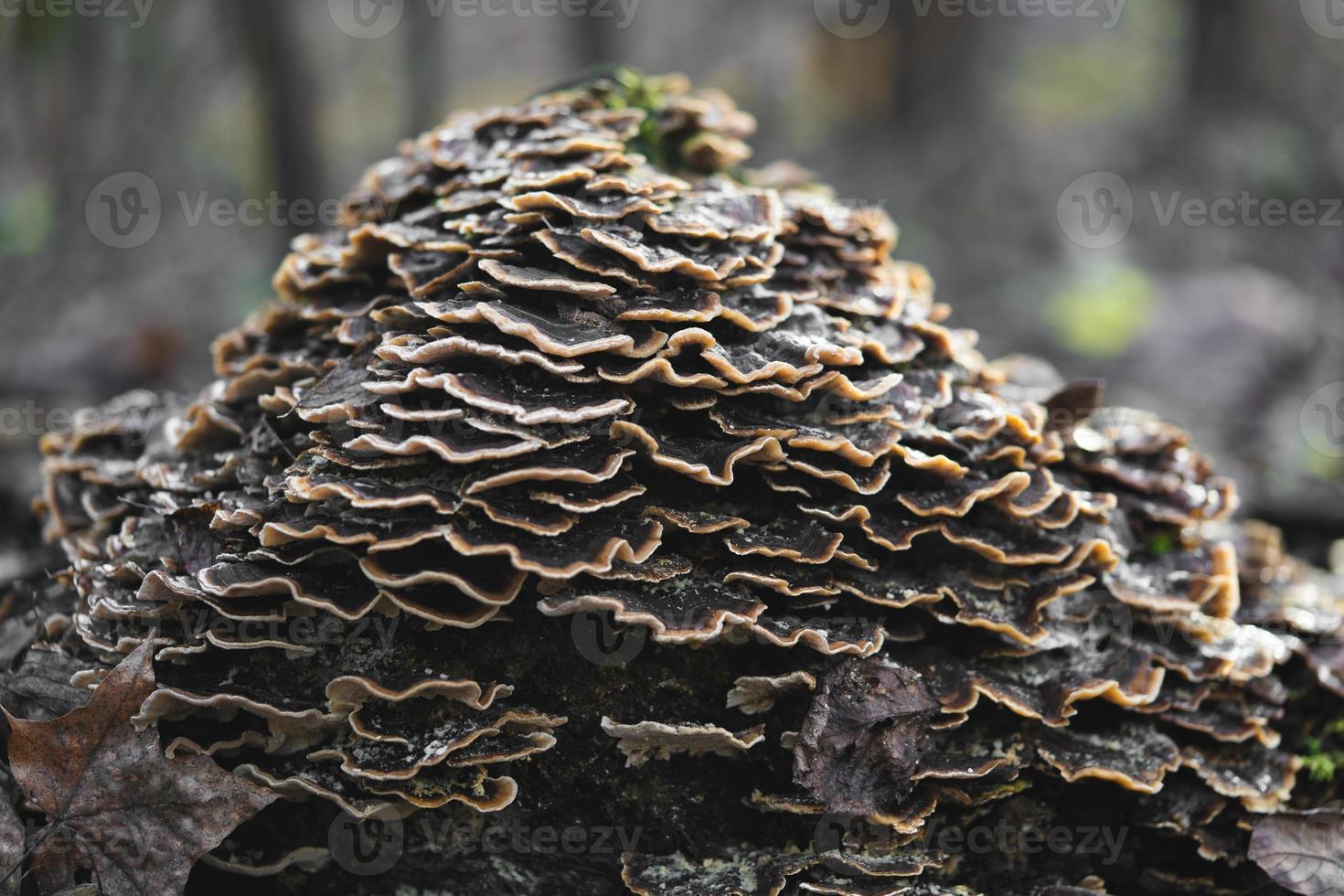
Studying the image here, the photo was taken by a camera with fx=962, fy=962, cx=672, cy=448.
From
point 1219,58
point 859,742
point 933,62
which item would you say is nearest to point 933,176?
point 933,62

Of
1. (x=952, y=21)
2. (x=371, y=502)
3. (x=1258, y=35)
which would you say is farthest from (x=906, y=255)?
(x=371, y=502)

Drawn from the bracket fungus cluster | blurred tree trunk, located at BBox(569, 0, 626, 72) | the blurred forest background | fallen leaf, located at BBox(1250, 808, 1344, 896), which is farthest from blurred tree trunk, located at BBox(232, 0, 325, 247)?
fallen leaf, located at BBox(1250, 808, 1344, 896)

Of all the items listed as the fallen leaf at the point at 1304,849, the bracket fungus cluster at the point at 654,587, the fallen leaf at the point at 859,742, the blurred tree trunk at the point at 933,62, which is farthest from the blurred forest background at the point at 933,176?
the fallen leaf at the point at 859,742

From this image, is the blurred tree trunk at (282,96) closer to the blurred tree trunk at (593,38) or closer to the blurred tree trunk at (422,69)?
the blurred tree trunk at (593,38)

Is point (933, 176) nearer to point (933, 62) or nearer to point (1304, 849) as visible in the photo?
point (933, 62)

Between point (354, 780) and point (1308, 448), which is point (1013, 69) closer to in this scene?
point (1308, 448)

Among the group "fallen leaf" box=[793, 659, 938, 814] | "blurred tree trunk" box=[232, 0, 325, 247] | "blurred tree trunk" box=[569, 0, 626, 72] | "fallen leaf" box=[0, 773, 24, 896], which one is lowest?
"fallen leaf" box=[0, 773, 24, 896]

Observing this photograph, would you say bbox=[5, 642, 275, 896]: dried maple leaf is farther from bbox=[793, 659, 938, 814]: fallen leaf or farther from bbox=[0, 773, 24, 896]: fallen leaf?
bbox=[793, 659, 938, 814]: fallen leaf
